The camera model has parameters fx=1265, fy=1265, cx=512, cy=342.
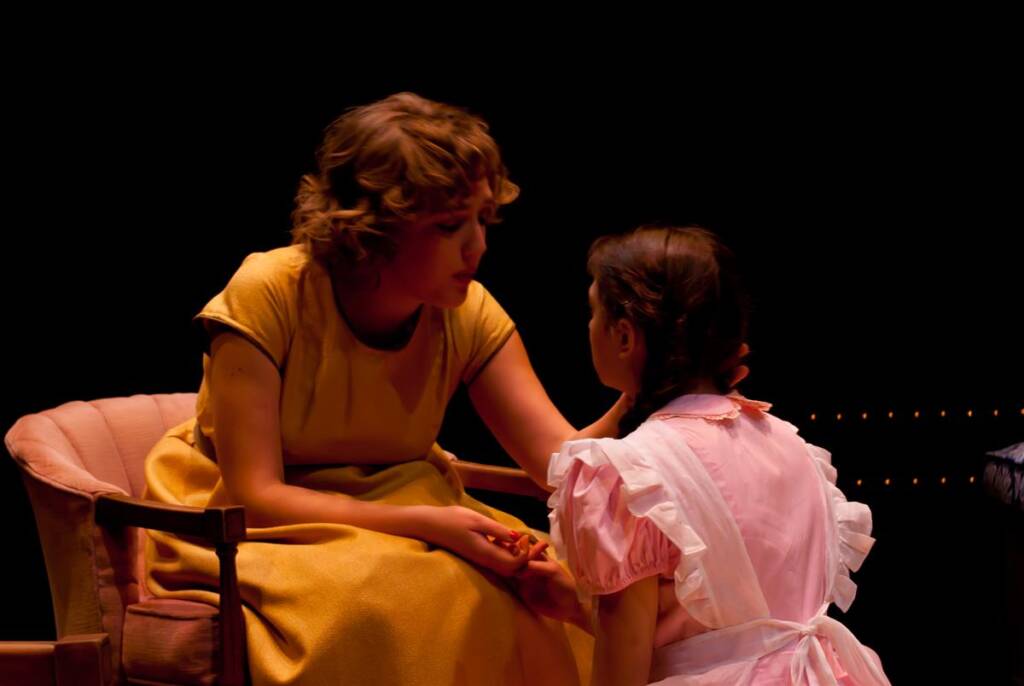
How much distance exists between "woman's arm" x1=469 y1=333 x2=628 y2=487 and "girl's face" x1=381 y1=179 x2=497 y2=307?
275 mm

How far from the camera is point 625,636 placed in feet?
5.67

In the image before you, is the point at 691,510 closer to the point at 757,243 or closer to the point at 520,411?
the point at 520,411

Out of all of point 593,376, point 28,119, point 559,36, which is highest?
point 559,36

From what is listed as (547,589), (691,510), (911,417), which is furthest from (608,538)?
(911,417)

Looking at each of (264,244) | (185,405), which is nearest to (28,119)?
(264,244)

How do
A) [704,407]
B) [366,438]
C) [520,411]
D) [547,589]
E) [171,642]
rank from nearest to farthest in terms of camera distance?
[704,407], [171,642], [547,589], [366,438], [520,411]

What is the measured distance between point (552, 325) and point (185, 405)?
1.29 m

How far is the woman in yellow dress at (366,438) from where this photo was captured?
1.91m

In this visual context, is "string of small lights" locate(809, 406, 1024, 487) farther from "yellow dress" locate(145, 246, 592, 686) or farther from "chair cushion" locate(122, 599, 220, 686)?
"chair cushion" locate(122, 599, 220, 686)

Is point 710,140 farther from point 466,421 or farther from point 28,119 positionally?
point 28,119

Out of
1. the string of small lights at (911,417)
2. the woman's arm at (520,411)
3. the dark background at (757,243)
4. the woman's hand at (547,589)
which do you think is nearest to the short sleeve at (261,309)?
the woman's arm at (520,411)

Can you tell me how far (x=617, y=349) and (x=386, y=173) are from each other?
53 centimetres

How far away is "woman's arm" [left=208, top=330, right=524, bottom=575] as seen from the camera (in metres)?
2.01

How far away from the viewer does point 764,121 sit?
11.7 feet
